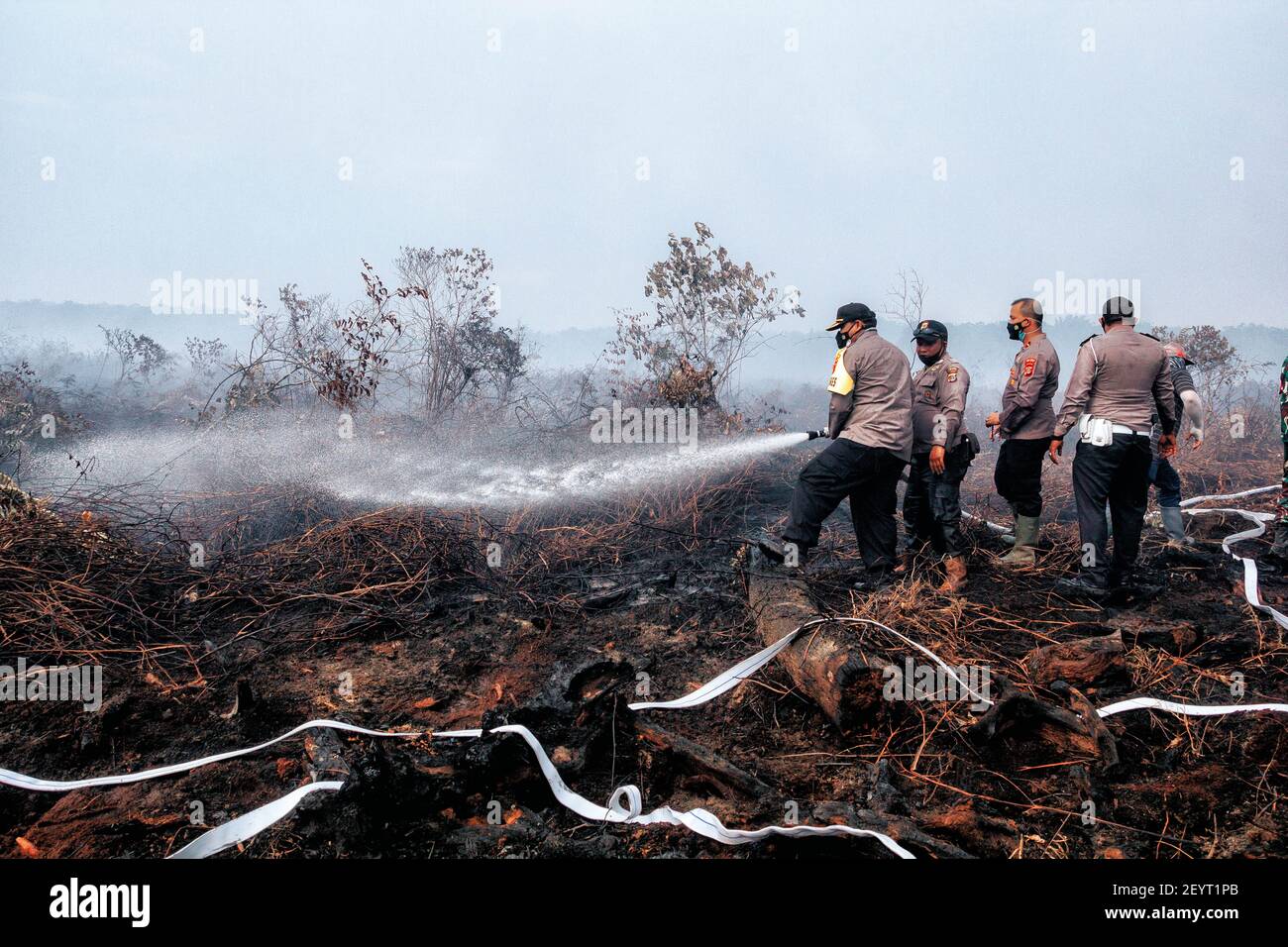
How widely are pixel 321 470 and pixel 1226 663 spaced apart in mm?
8942

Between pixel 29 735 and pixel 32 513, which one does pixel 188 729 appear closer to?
pixel 29 735

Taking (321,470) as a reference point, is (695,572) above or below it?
below

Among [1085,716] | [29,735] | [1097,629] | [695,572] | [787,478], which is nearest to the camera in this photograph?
[1085,716]

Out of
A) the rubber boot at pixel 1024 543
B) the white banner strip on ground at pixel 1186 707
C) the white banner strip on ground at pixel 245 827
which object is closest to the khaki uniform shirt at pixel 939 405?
the rubber boot at pixel 1024 543

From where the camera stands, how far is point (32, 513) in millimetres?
5008

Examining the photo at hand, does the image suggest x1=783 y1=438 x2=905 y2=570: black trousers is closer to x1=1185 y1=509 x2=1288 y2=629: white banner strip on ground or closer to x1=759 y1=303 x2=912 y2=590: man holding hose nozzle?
x1=759 y1=303 x2=912 y2=590: man holding hose nozzle

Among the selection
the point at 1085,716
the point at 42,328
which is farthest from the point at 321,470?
the point at 42,328

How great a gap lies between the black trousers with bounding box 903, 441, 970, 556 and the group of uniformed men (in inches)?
0.5

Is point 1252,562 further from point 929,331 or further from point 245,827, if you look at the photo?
point 245,827

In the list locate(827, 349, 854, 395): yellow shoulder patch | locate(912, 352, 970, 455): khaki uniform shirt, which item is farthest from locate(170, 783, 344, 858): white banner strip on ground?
locate(912, 352, 970, 455): khaki uniform shirt

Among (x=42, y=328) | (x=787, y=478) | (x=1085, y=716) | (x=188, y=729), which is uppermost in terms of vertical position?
(x=42, y=328)

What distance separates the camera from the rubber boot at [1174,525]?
239 inches

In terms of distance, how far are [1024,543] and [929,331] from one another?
2050 millimetres

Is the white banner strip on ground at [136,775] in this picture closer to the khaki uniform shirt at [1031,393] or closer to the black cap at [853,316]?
the black cap at [853,316]
